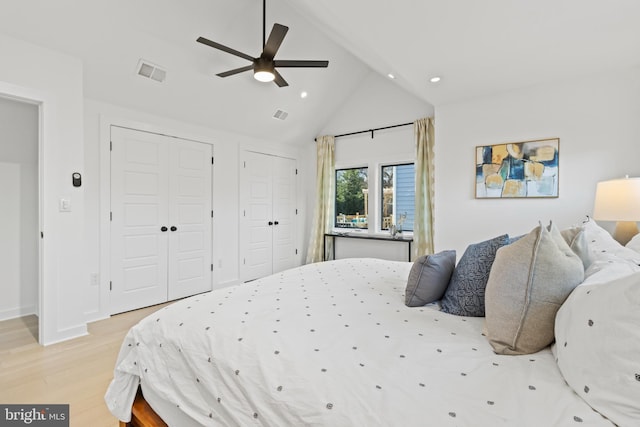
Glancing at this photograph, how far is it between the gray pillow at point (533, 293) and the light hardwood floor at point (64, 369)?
2.00m

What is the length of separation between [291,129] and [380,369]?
4431 mm

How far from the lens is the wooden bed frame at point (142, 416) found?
4.20 feet

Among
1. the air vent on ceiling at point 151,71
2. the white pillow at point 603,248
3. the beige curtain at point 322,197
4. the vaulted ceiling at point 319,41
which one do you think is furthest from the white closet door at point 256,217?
the white pillow at point 603,248

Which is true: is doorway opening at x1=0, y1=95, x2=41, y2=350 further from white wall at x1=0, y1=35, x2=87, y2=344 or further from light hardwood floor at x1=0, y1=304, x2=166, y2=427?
white wall at x1=0, y1=35, x2=87, y2=344

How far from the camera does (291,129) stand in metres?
4.87

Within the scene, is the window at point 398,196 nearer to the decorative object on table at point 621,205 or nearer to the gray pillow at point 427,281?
the decorative object on table at point 621,205

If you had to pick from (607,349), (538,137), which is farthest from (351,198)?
(607,349)

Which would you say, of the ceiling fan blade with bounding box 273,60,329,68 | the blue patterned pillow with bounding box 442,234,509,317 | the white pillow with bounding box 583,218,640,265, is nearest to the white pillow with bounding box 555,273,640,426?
the blue patterned pillow with bounding box 442,234,509,317

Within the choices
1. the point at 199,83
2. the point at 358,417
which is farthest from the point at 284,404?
the point at 199,83

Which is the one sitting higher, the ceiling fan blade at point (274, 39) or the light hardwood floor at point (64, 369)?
the ceiling fan blade at point (274, 39)

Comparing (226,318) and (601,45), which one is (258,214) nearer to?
(226,318)

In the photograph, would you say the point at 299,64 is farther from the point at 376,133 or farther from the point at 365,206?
the point at 365,206

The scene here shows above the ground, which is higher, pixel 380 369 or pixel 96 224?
pixel 96 224

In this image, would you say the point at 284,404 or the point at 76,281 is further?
the point at 76,281
